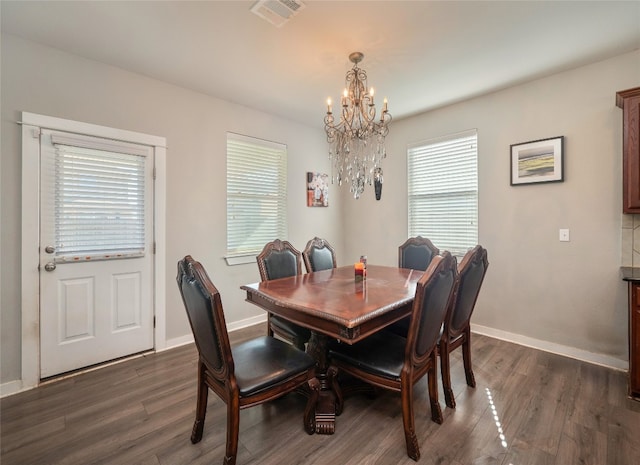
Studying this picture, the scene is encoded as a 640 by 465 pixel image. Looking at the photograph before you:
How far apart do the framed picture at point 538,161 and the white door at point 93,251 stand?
12.2 feet

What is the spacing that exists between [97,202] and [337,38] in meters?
2.47

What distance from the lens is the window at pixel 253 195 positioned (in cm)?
348

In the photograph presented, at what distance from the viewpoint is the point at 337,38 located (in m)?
2.20

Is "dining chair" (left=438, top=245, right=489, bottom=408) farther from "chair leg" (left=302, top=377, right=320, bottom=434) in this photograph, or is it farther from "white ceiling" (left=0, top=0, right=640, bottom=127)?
"white ceiling" (left=0, top=0, right=640, bottom=127)

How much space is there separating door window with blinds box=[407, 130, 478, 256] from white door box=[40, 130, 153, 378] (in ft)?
10.3

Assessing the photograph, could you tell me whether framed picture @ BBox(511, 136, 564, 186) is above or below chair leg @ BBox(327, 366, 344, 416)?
above

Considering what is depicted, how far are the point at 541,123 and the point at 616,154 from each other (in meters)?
0.66

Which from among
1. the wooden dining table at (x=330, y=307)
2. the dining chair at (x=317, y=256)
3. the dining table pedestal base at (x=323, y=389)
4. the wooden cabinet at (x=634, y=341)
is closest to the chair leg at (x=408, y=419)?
the wooden dining table at (x=330, y=307)

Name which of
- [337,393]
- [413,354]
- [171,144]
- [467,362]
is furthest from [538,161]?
[171,144]

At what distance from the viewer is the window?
11.4ft

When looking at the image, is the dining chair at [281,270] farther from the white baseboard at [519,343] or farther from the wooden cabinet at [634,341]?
the wooden cabinet at [634,341]

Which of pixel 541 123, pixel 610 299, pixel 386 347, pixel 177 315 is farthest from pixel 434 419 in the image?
pixel 541 123

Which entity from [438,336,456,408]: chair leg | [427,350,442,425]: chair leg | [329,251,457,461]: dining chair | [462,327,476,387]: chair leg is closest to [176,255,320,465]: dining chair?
[329,251,457,461]: dining chair

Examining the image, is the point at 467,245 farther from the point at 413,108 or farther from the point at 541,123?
the point at 413,108
